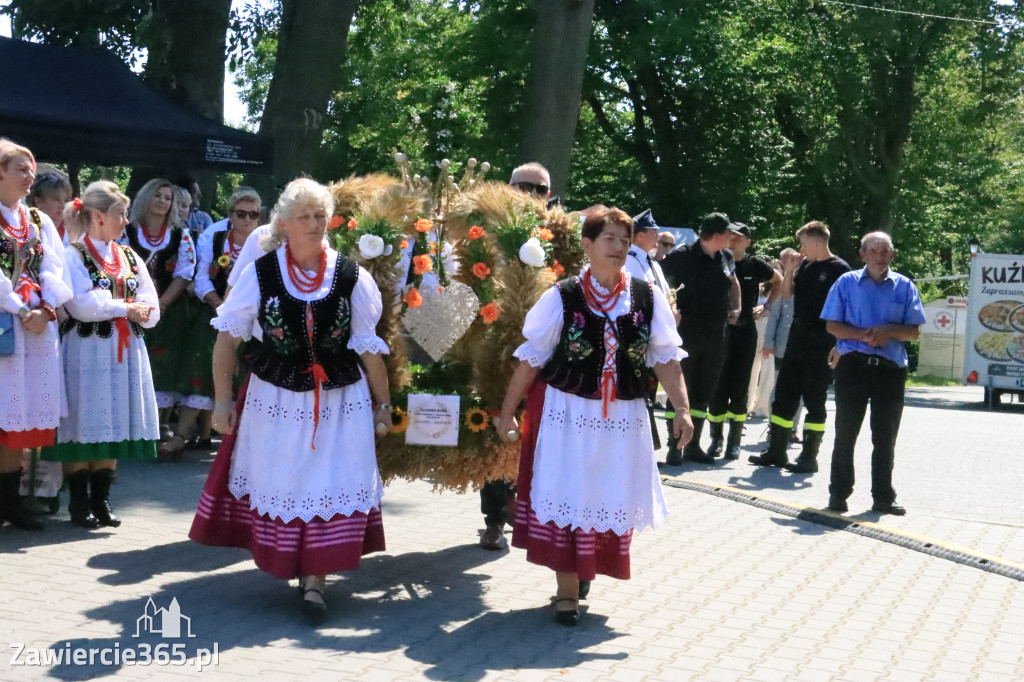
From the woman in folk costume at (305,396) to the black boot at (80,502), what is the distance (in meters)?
2.03

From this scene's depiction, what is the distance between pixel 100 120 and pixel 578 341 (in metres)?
6.77

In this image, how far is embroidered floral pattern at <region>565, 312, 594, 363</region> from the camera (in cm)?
595

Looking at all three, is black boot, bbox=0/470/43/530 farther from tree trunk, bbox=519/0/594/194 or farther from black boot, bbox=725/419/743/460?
tree trunk, bbox=519/0/594/194

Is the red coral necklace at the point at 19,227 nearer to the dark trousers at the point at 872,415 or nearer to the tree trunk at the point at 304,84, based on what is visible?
the dark trousers at the point at 872,415

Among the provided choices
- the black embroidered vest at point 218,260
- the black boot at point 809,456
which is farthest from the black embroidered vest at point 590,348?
the black boot at point 809,456

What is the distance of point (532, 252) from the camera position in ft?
21.4

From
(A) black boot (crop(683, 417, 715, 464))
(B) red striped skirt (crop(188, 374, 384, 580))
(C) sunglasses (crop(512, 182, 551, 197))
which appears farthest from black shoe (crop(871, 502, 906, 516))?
(B) red striped skirt (crop(188, 374, 384, 580))

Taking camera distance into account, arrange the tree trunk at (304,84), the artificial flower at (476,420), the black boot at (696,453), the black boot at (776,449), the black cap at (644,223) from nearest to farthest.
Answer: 1. the artificial flower at (476,420)
2. the black cap at (644,223)
3. the black boot at (776,449)
4. the black boot at (696,453)
5. the tree trunk at (304,84)

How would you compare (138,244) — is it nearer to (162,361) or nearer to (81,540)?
(162,361)

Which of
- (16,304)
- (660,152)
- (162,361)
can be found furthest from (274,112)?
(660,152)

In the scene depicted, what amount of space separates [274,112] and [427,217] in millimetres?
7254

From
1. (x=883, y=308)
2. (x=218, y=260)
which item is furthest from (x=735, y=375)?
(x=218, y=260)

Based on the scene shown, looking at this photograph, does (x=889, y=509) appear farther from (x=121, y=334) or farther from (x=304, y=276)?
(x=121, y=334)

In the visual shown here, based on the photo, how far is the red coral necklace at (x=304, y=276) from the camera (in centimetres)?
581
